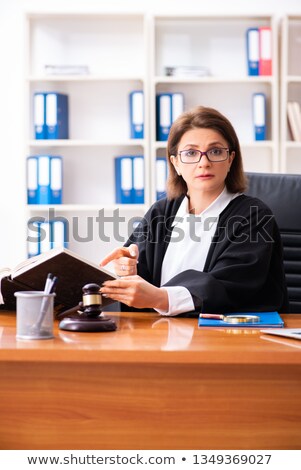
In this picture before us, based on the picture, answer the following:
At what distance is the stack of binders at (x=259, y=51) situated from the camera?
4.46 meters

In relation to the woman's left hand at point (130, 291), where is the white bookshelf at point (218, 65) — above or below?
above

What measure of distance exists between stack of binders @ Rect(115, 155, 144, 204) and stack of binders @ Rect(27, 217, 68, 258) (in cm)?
42

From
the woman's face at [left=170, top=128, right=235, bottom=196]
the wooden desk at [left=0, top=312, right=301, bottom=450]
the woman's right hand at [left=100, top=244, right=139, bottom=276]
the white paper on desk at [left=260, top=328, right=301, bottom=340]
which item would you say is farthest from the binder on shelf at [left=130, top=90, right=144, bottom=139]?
the wooden desk at [left=0, top=312, right=301, bottom=450]

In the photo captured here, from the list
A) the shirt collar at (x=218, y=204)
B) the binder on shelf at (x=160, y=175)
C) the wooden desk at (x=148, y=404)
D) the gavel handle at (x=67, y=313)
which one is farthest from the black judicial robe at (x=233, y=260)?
the binder on shelf at (x=160, y=175)

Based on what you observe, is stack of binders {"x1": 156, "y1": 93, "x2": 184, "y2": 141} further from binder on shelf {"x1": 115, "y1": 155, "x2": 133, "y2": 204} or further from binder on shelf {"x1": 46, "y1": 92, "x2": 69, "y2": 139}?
binder on shelf {"x1": 46, "y1": 92, "x2": 69, "y2": 139}

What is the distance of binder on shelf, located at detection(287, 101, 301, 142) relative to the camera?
450cm

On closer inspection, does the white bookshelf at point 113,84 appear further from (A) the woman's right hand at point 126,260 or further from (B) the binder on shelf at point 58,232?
(A) the woman's right hand at point 126,260

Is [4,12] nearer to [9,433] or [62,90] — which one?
[62,90]

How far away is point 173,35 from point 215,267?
10.1ft

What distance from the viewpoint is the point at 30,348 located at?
1.35 metres

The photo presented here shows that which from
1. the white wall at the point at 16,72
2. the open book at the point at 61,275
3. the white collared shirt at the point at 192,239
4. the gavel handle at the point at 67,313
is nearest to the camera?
the open book at the point at 61,275

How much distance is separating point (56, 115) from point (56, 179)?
417 millimetres

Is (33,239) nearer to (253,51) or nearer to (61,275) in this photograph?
(253,51)

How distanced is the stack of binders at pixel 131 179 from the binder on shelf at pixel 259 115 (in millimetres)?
776
